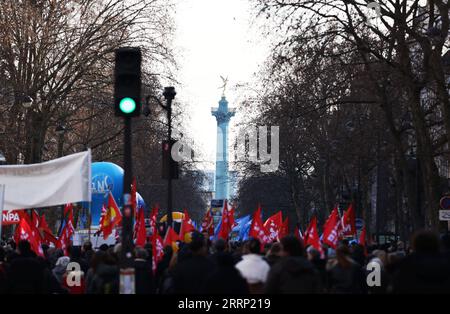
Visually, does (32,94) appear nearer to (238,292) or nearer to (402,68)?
(402,68)

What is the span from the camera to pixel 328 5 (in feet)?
107

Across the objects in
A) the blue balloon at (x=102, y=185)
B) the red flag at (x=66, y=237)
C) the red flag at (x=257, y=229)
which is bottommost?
the red flag at (x=66, y=237)

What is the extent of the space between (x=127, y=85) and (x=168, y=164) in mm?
12768

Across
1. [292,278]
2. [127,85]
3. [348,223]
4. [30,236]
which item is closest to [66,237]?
[30,236]

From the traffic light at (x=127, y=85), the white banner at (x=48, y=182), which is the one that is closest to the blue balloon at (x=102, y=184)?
the white banner at (x=48, y=182)

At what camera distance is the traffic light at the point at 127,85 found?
41.8 feet

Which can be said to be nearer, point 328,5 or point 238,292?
point 238,292

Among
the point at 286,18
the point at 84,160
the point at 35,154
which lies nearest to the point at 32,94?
the point at 35,154

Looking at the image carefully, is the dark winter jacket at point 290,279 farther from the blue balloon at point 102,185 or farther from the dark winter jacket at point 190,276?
the blue balloon at point 102,185

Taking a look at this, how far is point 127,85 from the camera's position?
12.8 m

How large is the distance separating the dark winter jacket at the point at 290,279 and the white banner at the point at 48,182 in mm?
3966

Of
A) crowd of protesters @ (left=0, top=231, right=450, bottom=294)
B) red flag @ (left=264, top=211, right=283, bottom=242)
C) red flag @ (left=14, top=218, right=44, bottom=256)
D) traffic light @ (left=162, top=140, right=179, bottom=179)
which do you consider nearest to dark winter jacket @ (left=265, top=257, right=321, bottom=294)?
crowd of protesters @ (left=0, top=231, right=450, bottom=294)

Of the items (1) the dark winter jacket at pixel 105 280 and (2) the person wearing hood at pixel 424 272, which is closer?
(2) the person wearing hood at pixel 424 272
